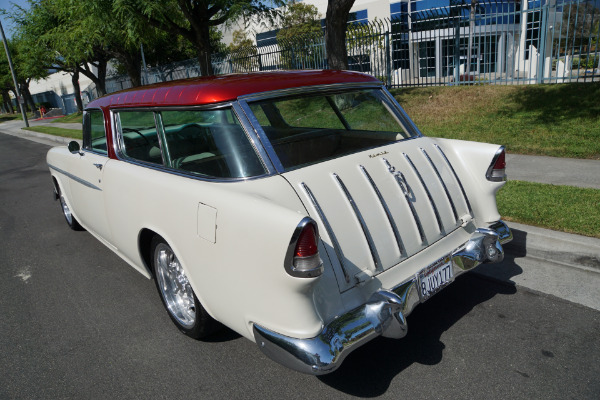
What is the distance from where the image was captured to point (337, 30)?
35.5 feet

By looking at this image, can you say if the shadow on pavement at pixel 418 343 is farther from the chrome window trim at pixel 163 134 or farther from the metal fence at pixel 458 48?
the metal fence at pixel 458 48

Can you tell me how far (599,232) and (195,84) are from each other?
3.59 metres

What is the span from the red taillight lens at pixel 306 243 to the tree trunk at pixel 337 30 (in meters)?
9.24

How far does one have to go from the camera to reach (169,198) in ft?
9.77

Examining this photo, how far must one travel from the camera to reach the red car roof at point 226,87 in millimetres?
2920

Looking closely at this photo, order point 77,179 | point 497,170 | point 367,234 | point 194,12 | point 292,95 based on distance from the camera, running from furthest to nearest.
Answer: point 194,12 < point 77,179 < point 497,170 < point 292,95 < point 367,234

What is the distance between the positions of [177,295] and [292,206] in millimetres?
1380

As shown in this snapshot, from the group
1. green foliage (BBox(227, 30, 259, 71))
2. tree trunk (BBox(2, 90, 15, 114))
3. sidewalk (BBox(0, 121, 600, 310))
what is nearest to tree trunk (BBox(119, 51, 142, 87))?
green foliage (BBox(227, 30, 259, 71))

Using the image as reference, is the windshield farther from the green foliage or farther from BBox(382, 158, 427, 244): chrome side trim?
the green foliage

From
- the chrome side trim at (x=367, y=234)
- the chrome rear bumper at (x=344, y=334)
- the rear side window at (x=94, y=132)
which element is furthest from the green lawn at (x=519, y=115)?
the rear side window at (x=94, y=132)

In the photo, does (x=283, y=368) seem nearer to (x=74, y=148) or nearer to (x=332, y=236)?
(x=332, y=236)

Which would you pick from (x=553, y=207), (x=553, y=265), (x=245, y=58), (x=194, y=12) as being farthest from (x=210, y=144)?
(x=245, y=58)

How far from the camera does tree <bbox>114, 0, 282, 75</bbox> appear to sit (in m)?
13.2

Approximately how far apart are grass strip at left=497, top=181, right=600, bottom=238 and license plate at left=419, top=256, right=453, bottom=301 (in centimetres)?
186
